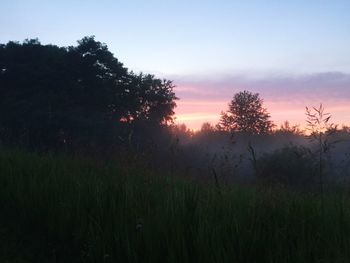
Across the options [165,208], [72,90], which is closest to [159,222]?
[165,208]

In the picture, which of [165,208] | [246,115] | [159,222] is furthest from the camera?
[246,115]

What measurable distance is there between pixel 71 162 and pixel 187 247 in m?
4.66

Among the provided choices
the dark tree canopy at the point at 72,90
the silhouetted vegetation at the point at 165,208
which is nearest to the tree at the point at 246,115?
the dark tree canopy at the point at 72,90

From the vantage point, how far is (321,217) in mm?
4996

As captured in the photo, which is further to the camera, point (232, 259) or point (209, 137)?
point (209, 137)

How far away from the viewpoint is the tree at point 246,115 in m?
47.7

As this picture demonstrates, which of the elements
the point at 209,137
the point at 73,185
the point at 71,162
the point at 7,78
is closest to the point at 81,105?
the point at 7,78

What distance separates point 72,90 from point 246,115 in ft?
78.9

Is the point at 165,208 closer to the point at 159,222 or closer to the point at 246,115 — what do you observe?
the point at 159,222

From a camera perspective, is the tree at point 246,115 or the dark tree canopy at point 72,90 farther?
the tree at point 246,115

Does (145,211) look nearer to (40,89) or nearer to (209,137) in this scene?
(40,89)

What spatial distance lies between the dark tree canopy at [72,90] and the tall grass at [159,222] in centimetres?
2089

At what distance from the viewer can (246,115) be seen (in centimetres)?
5066

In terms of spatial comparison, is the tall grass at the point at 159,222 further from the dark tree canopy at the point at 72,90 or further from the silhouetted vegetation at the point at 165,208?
the dark tree canopy at the point at 72,90
